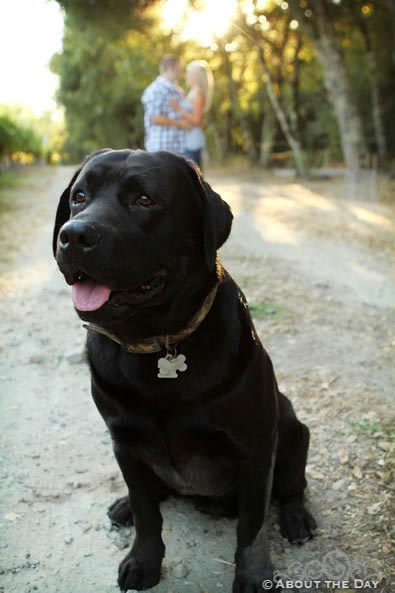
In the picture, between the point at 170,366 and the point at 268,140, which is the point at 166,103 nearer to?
the point at 170,366

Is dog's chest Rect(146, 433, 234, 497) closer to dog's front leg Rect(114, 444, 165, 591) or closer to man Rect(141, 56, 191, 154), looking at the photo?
dog's front leg Rect(114, 444, 165, 591)

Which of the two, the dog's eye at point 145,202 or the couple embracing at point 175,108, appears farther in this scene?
the couple embracing at point 175,108

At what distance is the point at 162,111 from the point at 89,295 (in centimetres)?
566

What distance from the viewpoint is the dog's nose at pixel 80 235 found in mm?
1796

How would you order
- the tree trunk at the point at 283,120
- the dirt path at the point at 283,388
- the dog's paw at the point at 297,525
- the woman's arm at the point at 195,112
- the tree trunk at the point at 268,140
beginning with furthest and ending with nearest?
the tree trunk at the point at 268,140, the tree trunk at the point at 283,120, the woman's arm at the point at 195,112, the dog's paw at the point at 297,525, the dirt path at the point at 283,388

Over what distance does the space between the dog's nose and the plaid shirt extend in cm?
517

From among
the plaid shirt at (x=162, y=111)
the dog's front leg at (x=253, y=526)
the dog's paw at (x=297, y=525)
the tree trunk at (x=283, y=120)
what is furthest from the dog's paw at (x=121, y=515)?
the tree trunk at (x=283, y=120)

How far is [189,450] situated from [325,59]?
11739 mm

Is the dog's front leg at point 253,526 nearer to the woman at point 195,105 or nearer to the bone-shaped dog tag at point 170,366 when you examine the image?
the bone-shaped dog tag at point 170,366

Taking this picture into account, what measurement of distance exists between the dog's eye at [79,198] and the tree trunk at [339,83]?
11.1 m

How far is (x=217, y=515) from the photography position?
268 centimetres

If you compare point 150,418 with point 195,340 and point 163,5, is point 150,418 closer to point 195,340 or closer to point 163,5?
point 195,340

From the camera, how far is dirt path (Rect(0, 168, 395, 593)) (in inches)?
95.8

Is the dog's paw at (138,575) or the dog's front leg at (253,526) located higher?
the dog's front leg at (253,526)
